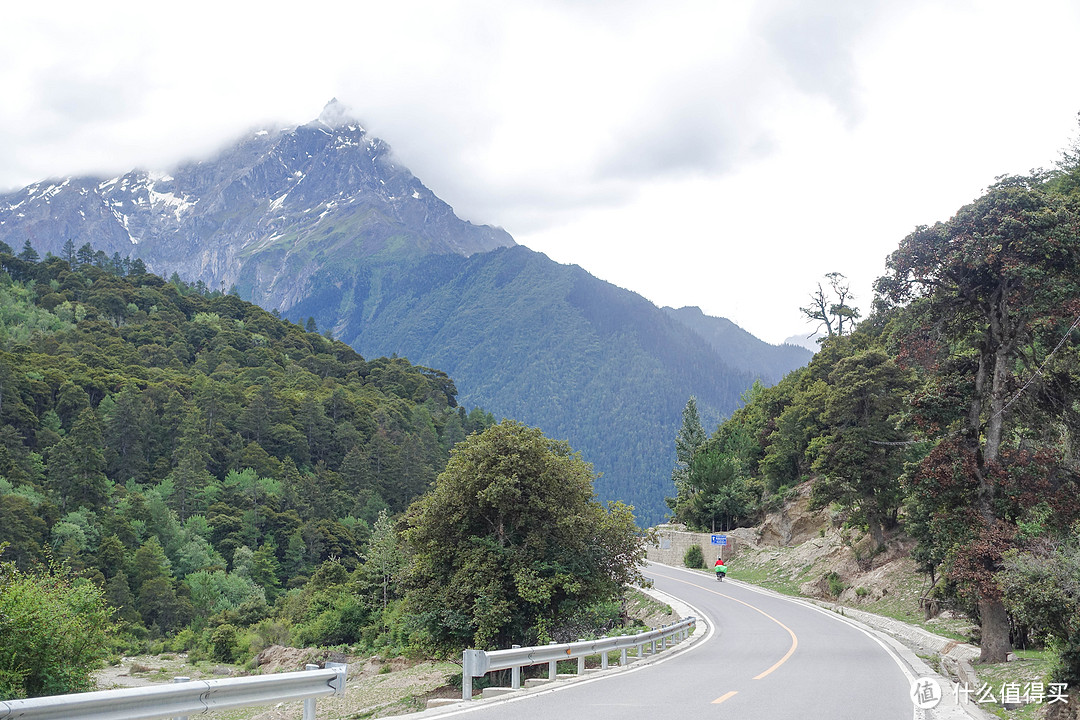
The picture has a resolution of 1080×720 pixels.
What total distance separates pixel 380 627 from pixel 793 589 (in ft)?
77.0

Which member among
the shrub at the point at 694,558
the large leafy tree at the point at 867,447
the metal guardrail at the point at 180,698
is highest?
the large leafy tree at the point at 867,447

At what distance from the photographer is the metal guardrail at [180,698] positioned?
5.69 meters

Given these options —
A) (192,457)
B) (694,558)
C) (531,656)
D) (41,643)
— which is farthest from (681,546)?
(192,457)

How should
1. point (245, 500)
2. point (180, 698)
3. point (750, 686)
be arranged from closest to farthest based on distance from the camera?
point (180, 698)
point (750, 686)
point (245, 500)

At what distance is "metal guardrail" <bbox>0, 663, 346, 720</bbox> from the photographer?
5688 millimetres

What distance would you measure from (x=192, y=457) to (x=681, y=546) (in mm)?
57912

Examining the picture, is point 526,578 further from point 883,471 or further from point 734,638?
point 883,471

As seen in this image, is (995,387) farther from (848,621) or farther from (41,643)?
(41,643)

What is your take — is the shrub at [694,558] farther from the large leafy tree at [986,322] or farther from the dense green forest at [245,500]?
the large leafy tree at [986,322]

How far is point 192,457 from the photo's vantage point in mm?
88688

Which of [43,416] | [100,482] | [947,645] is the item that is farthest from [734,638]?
[43,416]

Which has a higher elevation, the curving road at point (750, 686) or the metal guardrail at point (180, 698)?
the metal guardrail at point (180, 698)

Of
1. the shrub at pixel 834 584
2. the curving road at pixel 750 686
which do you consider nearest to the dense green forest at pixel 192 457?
the shrub at pixel 834 584

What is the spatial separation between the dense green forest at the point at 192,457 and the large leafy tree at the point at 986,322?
1449 inches
